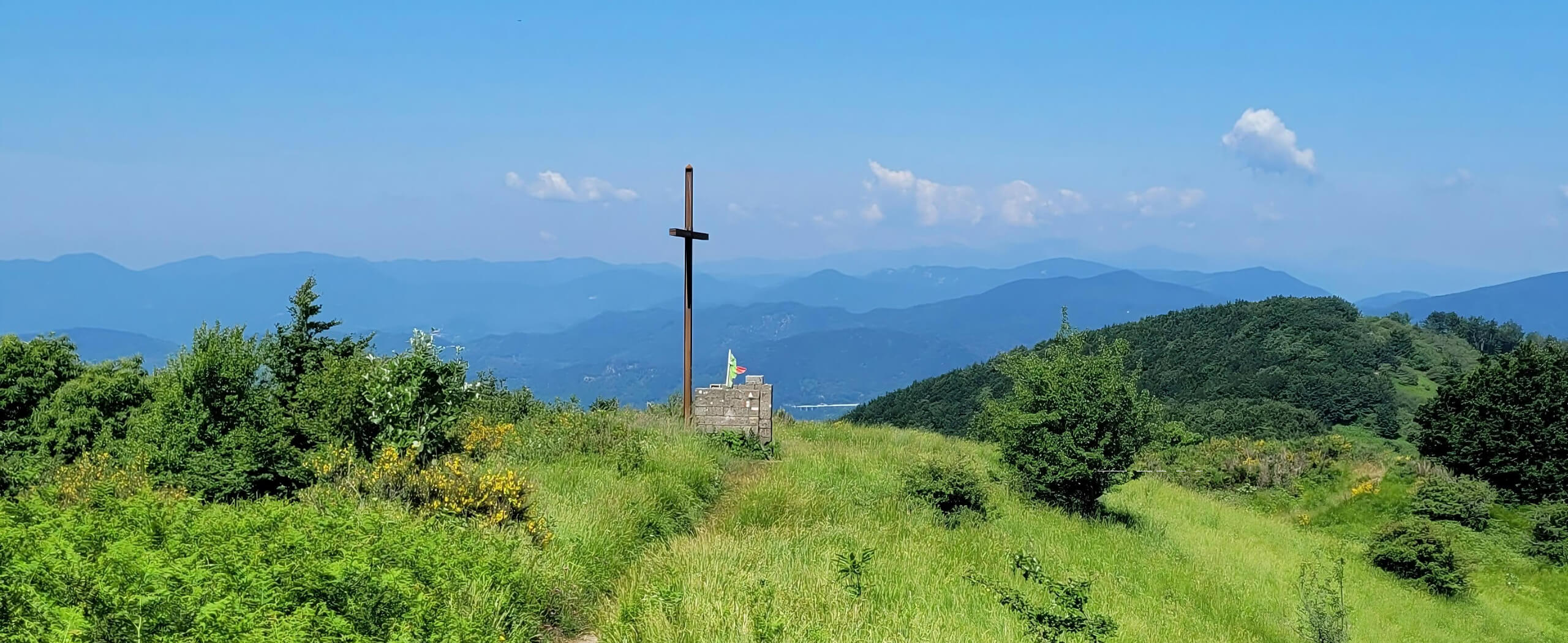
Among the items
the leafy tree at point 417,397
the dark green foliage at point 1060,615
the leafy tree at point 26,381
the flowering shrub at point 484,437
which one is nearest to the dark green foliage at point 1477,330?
the flowering shrub at point 484,437

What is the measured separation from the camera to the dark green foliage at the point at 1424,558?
17.2 metres

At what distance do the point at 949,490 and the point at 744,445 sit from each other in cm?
522

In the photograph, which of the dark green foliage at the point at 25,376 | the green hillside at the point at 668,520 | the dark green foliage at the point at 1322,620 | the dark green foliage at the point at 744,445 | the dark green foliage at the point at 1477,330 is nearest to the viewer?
the green hillside at the point at 668,520

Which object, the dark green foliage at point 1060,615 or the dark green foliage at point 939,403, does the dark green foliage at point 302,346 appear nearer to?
the dark green foliage at point 1060,615

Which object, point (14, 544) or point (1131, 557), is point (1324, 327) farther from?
point (14, 544)

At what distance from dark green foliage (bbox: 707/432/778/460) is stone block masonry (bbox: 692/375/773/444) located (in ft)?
0.60

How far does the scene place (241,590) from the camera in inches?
203

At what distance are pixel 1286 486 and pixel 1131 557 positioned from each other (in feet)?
56.6

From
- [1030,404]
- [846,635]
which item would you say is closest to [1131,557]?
[1030,404]

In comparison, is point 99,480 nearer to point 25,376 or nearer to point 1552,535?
point 25,376

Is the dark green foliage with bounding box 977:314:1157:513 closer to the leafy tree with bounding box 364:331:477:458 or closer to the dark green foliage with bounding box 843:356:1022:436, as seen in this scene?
the leafy tree with bounding box 364:331:477:458

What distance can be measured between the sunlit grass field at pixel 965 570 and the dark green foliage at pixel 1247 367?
132 feet

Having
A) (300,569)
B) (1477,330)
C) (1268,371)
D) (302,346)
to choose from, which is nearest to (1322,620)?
(300,569)

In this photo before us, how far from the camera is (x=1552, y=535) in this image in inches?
768
